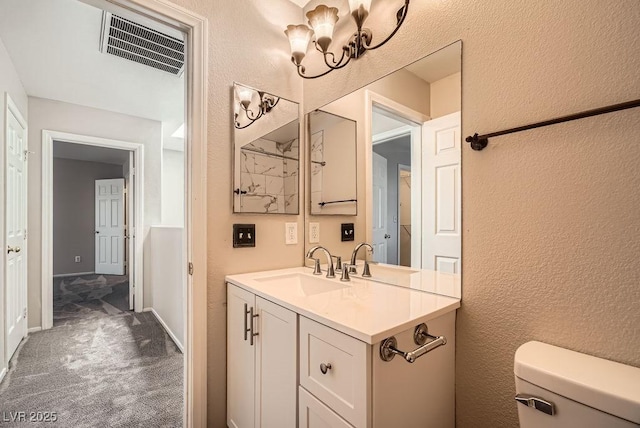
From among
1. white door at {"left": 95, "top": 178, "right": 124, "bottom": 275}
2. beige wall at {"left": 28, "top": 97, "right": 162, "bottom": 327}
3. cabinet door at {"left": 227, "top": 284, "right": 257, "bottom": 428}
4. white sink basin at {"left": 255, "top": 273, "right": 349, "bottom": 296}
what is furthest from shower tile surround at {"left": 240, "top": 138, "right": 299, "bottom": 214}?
white door at {"left": 95, "top": 178, "right": 124, "bottom": 275}

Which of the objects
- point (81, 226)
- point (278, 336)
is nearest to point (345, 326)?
point (278, 336)

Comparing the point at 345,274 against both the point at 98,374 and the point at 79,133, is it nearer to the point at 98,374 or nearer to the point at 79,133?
the point at 98,374

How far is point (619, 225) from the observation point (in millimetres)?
713

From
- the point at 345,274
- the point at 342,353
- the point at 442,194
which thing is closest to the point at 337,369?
the point at 342,353

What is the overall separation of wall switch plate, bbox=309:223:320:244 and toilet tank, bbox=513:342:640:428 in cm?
113

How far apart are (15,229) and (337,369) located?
309 cm

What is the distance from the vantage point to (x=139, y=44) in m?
2.08

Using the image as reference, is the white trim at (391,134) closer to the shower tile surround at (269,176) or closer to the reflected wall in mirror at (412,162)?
the reflected wall in mirror at (412,162)

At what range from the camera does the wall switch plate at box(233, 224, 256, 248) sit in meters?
1.49

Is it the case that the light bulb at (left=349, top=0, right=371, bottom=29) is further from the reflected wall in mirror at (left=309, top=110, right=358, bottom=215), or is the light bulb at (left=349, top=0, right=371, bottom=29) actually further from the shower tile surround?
the shower tile surround

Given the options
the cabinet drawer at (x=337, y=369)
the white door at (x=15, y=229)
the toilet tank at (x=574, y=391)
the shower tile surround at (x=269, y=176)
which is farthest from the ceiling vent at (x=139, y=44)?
the toilet tank at (x=574, y=391)

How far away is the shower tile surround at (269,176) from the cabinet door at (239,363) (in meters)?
0.48

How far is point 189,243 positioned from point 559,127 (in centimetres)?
146

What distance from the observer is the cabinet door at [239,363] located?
122cm
